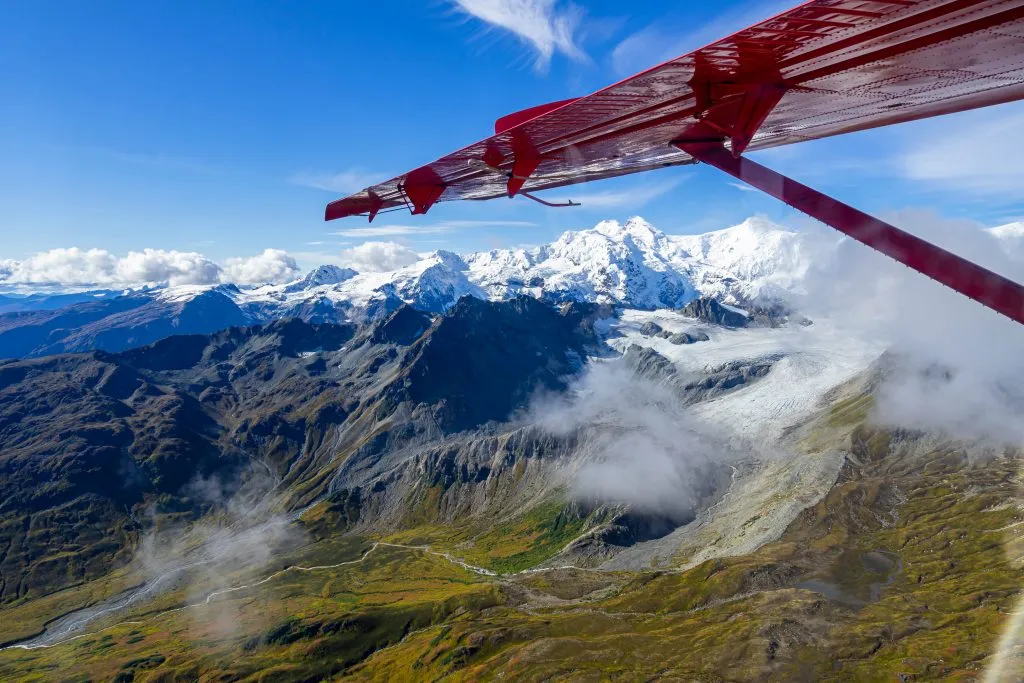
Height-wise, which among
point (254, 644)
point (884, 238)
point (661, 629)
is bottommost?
point (661, 629)

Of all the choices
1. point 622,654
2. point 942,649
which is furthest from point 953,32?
point 942,649

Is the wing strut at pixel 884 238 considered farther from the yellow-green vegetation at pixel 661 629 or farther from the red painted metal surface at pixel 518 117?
the yellow-green vegetation at pixel 661 629

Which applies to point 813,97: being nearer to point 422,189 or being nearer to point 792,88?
A: point 792,88

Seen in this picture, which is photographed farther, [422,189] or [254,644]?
[254,644]

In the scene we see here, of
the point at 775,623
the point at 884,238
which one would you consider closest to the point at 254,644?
the point at 775,623

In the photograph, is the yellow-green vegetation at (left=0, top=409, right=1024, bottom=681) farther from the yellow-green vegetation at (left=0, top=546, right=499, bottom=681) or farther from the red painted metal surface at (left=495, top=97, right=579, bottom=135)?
the red painted metal surface at (left=495, top=97, right=579, bottom=135)

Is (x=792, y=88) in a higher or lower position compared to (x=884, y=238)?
higher

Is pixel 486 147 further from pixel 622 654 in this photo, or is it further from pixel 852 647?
pixel 852 647
